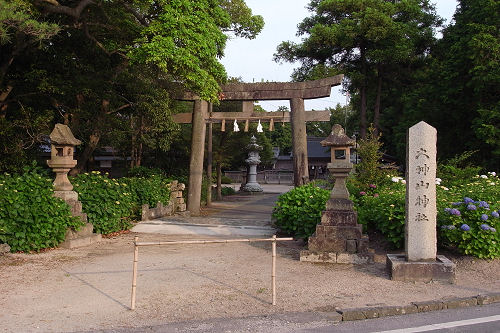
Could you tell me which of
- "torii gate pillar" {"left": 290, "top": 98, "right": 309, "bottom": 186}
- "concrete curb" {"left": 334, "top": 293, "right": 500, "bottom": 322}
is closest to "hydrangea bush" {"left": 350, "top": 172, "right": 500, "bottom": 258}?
"concrete curb" {"left": 334, "top": 293, "right": 500, "bottom": 322}

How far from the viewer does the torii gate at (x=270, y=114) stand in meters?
13.4

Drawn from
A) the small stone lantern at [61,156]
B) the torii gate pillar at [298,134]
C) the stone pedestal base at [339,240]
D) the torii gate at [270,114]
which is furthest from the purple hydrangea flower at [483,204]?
the small stone lantern at [61,156]

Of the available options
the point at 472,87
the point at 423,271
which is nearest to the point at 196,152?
the point at 423,271

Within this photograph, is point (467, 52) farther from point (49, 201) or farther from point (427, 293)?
point (49, 201)

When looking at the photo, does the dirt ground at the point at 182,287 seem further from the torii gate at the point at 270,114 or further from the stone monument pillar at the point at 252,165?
the stone monument pillar at the point at 252,165

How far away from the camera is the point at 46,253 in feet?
26.2

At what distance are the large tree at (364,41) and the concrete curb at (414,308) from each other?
60.2 feet

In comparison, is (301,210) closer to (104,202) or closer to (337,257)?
(337,257)

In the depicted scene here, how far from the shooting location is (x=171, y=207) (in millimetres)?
14453

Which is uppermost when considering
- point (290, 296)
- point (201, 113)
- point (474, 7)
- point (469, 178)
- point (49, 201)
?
point (474, 7)

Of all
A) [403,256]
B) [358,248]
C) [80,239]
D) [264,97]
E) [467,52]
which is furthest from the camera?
[467,52]

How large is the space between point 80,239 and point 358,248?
5.60 meters

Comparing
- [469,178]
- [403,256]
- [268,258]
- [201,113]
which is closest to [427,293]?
[403,256]

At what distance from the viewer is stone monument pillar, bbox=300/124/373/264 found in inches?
299
